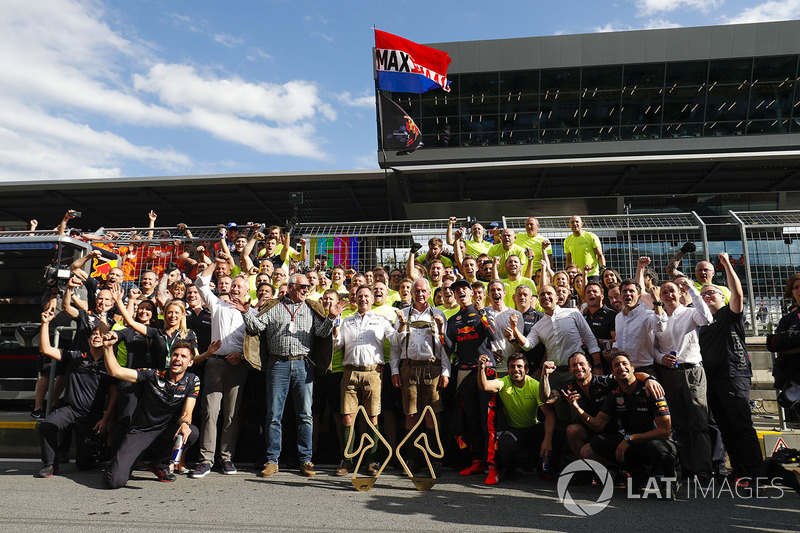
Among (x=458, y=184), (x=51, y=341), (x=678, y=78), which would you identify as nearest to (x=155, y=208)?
(x=458, y=184)

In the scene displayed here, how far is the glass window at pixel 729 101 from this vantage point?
20297mm

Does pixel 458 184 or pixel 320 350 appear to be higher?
pixel 458 184

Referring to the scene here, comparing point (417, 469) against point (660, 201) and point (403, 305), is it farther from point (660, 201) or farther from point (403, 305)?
point (660, 201)

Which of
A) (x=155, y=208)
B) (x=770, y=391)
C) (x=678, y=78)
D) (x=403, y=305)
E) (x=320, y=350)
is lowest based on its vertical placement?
(x=770, y=391)

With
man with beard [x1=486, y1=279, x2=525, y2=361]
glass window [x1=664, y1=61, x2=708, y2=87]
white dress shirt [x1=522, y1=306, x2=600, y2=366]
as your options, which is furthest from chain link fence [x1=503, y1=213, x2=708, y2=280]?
glass window [x1=664, y1=61, x2=708, y2=87]

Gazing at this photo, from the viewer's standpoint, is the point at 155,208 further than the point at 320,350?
Yes

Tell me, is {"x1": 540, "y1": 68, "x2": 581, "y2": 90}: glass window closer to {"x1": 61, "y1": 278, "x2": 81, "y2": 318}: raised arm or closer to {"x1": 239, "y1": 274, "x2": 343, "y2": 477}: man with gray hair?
{"x1": 239, "y1": 274, "x2": 343, "y2": 477}: man with gray hair

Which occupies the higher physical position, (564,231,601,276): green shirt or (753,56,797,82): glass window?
(753,56,797,82): glass window

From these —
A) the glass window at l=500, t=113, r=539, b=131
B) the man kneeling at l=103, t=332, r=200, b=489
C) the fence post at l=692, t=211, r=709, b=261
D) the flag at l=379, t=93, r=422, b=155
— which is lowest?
the man kneeling at l=103, t=332, r=200, b=489

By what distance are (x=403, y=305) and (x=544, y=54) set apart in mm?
17600

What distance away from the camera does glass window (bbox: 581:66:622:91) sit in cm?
2062

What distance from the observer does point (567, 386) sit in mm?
5344

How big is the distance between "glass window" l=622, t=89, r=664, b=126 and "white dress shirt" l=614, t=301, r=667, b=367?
17.9m

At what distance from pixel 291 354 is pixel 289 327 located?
1.04ft
